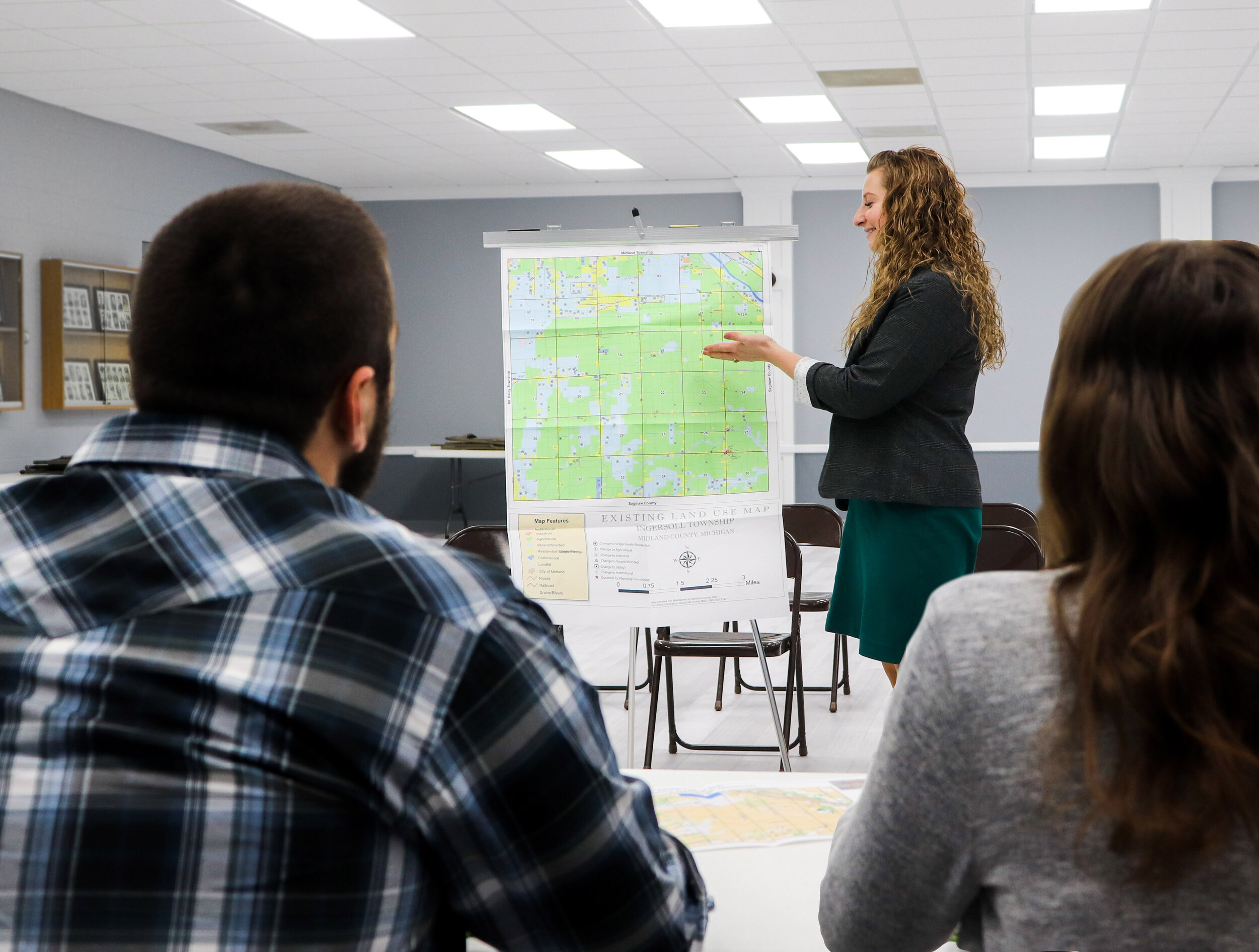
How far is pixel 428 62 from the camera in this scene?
6309 mm

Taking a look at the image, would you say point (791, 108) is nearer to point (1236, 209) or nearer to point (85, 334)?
point (1236, 209)

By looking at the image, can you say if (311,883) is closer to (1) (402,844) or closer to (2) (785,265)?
(1) (402,844)

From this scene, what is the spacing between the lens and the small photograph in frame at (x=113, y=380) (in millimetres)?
7355

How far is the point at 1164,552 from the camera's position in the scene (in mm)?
764

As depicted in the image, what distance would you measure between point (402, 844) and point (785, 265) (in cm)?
942

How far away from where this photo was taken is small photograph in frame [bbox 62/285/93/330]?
23.0 ft

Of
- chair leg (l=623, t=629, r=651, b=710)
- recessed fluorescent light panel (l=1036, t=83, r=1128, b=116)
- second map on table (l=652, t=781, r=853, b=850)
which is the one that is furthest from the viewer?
recessed fluorescent light panel (l=1036, t=83, r=1128, b=116)

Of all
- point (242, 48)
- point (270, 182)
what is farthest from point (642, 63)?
point (270, 182)

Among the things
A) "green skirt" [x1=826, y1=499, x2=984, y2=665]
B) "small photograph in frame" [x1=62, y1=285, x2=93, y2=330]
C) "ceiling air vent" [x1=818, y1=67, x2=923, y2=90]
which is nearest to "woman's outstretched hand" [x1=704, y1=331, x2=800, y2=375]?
"green skirt" [x1=826, y1=499, x2=984, y2=665]

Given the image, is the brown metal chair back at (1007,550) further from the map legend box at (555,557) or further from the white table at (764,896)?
the white table at (764,896)

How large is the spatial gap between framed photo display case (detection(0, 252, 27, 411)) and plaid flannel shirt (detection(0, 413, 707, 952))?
21.7ft

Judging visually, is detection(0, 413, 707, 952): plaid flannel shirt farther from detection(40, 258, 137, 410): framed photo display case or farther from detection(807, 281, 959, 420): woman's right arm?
detection(40, 258, 137, 410): framed photo display case

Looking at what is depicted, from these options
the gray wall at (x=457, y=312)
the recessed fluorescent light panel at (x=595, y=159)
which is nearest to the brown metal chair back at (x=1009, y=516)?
the recessed fluorescent light panel at (x=595, y=159)

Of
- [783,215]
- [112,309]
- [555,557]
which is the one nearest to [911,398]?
[555,557]
